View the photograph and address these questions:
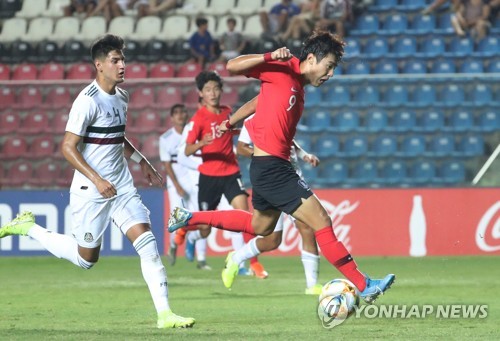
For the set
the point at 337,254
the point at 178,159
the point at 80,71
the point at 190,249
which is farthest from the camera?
the point at 80,71

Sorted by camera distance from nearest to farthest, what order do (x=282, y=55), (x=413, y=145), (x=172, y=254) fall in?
(x=282, y=55) → (x=172, y=254) → (x=413, y=145)

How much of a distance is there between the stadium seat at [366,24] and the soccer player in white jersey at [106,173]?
14.2 meters

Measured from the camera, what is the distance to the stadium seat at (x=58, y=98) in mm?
19188

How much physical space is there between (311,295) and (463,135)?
324 inches

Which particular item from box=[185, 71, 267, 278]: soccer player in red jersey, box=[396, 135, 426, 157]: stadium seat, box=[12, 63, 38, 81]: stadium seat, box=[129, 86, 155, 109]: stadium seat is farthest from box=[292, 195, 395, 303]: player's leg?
box=[12, 63, 38, 81]: stadium seat

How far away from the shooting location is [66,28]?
24.2 m

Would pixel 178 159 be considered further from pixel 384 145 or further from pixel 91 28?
pixel 91 28

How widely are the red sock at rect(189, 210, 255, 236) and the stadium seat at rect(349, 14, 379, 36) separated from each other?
12978 mm

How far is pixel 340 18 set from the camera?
22.1 metres

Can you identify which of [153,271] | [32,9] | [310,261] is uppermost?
[32,9]

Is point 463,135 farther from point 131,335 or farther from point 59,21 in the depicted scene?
point 131,335

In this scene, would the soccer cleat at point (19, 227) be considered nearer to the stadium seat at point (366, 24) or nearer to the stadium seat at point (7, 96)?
the stadium seat at point (7, 96)

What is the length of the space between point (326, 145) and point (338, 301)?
Result: 1099 centimetres

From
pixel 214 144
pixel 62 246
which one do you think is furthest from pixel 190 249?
pixel 62 246
